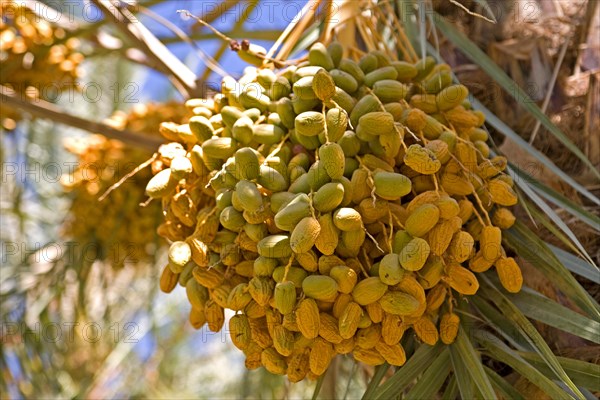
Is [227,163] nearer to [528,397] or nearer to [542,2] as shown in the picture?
[528,397]

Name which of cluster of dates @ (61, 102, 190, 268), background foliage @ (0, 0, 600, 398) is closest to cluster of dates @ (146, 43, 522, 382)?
background foliage @ (0, 0, 600, 398)

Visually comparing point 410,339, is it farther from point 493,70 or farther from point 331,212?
point 493,70

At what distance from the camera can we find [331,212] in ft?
3.90

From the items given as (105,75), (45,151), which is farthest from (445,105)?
(105,75)

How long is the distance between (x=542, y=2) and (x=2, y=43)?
172cm

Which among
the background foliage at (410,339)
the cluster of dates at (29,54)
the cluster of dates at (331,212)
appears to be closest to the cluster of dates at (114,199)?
the background foliage at (410,339)

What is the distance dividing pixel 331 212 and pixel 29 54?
183cm

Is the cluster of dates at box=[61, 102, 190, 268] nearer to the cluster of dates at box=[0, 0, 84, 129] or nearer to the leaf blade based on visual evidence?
the cluster of dates at box=[0, 0, 84, 129]

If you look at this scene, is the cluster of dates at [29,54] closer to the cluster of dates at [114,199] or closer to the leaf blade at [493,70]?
the cluster of dates at [114,199]

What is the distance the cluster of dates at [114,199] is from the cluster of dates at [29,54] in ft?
1.02

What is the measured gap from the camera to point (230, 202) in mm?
1263

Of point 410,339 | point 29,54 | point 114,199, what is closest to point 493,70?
point 410,339

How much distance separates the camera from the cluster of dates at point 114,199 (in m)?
2.44

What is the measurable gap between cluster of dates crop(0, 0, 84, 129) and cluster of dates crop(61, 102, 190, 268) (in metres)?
0.31
